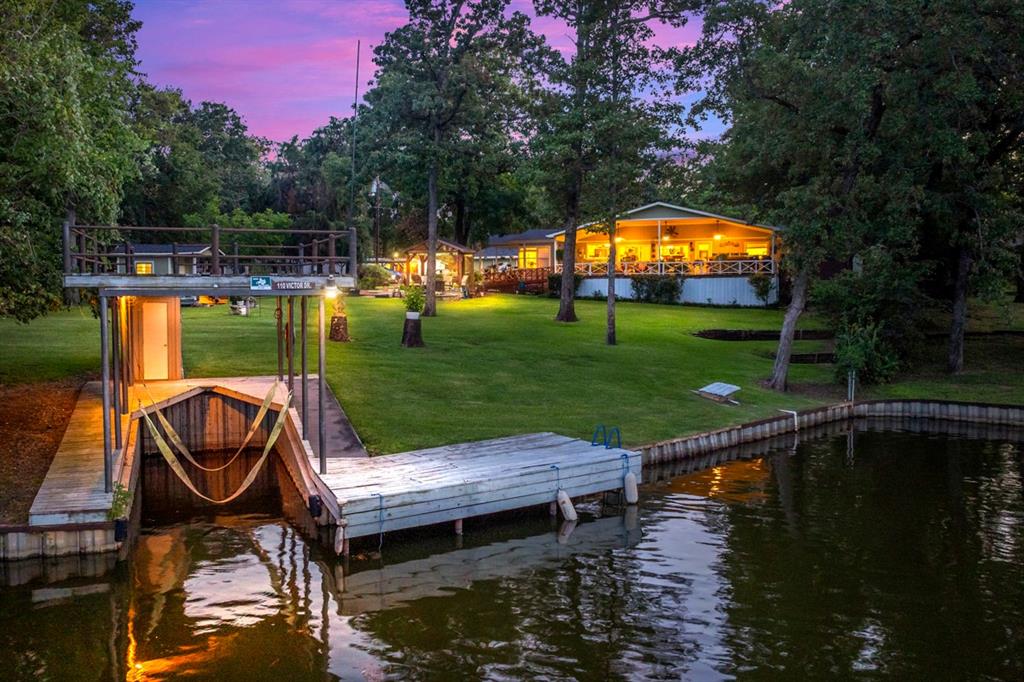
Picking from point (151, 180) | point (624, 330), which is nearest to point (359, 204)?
point (151, 180)

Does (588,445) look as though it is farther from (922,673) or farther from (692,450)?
(922,673)

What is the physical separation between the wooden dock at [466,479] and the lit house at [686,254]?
117 ft

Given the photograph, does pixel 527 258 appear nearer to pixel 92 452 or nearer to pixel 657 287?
pixel 657 287

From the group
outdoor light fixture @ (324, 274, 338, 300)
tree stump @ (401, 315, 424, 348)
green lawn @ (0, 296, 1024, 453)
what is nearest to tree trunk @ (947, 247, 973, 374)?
green lawn @ (0, 296, 1024, 453)

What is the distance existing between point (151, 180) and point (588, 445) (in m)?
58.3

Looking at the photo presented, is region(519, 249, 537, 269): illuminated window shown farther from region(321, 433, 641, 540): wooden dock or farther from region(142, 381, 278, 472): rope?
region(321, 433, 641, 540): wooden dock

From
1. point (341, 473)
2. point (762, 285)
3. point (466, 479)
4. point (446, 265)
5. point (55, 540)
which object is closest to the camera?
point (55, 540)

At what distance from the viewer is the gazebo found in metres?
57.9

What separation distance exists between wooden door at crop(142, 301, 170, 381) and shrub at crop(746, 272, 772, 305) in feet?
124

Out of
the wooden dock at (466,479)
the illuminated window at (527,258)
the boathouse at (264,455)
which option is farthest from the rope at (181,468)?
the illuminated window at (527,258)

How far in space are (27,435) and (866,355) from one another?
26.5m

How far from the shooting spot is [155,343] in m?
24.3

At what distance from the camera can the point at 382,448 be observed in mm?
18719

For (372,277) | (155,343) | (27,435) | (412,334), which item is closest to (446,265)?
(372,277)
